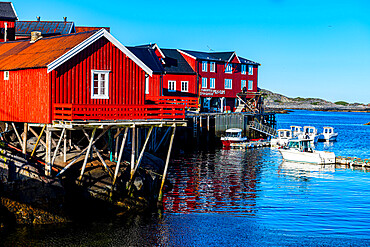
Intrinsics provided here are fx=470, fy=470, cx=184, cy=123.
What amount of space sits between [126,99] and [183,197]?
7.29 metres

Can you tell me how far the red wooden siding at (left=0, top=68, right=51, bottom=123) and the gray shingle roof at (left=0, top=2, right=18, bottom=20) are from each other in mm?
20195

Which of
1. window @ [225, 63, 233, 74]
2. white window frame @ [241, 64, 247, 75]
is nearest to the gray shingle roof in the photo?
window @ [225, 63, 233, 74]

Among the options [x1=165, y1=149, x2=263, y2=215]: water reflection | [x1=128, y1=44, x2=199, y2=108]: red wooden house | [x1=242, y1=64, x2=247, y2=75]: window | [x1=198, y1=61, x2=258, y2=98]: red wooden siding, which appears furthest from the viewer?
[x1=242, y1=64, x2=247, y2=75]: window

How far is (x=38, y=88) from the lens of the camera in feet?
85.2

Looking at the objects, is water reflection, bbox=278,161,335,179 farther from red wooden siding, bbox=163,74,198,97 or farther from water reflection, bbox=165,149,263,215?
red wooden siding, bbox=163,74,198,97

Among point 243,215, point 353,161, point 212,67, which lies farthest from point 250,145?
point 243,215

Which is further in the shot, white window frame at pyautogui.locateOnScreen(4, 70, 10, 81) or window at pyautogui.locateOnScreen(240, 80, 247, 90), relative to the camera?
window at pyautogui.locateOnScreen(240, 80, 247, 90)

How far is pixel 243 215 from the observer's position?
86.2 ft

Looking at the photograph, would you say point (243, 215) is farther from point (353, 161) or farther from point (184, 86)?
point (184, 86)

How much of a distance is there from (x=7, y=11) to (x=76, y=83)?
25813 mm

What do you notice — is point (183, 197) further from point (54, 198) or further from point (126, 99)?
point (54, 198)

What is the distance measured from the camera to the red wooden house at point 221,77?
239 ft

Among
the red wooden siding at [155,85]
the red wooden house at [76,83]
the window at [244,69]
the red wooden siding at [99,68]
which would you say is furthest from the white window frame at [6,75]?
the window at [244,69]

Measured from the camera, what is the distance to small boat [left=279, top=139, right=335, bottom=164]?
46103 millimetres
